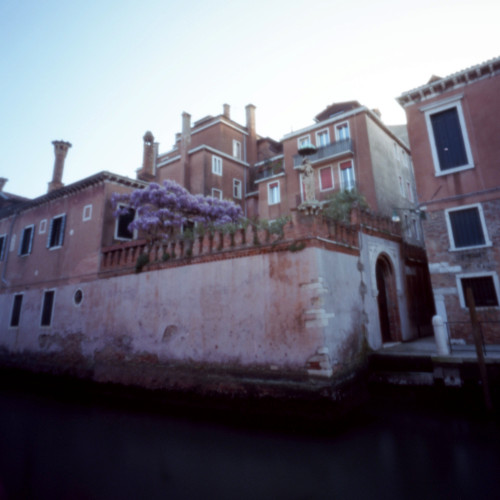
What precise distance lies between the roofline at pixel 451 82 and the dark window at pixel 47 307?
15535 millimetres

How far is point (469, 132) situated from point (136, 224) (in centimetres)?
1156

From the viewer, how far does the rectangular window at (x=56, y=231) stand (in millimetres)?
13656

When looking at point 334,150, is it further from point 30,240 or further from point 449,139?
point 30,240

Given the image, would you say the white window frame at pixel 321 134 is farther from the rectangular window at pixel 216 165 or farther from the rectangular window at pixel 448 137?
the rectangular window at pixel 448 137

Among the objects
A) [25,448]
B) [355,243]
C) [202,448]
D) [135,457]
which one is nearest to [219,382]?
[202,448]

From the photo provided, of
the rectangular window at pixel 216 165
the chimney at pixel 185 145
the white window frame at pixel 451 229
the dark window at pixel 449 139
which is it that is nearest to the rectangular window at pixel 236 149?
the rectangular window at pixel 216 165

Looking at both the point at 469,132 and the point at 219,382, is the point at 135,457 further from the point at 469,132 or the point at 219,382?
the point at 469,132

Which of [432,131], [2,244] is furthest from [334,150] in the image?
[2,244]

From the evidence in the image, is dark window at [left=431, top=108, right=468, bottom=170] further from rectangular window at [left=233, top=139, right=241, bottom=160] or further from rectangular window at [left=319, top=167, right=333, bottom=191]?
rectangular window at [left=233, top=139, right=241, bottom=160]

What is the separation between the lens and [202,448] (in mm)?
6133

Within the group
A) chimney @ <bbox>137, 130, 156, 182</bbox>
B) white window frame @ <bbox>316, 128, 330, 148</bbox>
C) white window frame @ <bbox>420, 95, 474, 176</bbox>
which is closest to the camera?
white window frame @ <bbox>420, 95, 474, 176</bbox>

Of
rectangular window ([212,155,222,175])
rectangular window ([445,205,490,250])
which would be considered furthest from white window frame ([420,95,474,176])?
rectangular window ([212,155,222,175])

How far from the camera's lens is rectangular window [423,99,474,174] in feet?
33.8

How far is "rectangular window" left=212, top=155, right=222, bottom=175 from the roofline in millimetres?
12171
